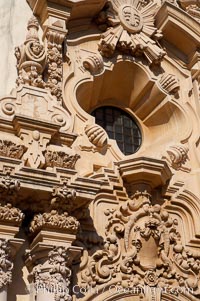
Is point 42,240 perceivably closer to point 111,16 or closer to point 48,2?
point 48,2

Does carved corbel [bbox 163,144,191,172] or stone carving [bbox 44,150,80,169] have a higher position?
carved corbel [bbox 163,144,191,172]

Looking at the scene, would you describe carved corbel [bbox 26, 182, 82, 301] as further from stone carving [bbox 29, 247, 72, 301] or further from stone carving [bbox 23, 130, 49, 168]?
stone carving [bbox 23, 130, 49, 168]

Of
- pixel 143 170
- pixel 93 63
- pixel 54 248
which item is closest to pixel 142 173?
pixel 143 170

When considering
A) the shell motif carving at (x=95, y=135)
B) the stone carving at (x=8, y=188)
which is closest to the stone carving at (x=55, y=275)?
the stone carving at (x=8, y=188)

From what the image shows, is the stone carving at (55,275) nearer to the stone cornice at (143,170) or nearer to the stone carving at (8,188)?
the stone carving at (8,188)

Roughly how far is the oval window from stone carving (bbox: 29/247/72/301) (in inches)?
147

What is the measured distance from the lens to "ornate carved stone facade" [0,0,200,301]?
8.76 meters

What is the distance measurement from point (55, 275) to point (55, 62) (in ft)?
13.7

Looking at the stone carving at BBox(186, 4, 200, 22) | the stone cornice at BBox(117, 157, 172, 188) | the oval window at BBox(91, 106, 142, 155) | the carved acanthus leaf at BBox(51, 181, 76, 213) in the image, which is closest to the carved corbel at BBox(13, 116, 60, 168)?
the carved acanthus leaf at BBox(51, 181, 76, 213)

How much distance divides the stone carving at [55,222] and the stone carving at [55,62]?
2.45 meters

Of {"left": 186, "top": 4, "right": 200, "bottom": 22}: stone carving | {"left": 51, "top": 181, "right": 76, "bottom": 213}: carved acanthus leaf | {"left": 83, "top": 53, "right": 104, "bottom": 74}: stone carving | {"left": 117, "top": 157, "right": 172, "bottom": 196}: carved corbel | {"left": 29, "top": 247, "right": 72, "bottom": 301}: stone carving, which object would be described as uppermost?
{"left": 186, "top": 4, "right": 200, "bottom": 22}: stone carving

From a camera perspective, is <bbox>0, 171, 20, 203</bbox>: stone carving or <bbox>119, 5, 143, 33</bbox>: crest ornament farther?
<bbox>119, 5, 143, 33</bbox>: crest ornament

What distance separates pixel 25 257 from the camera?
8898mm

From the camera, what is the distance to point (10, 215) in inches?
337
